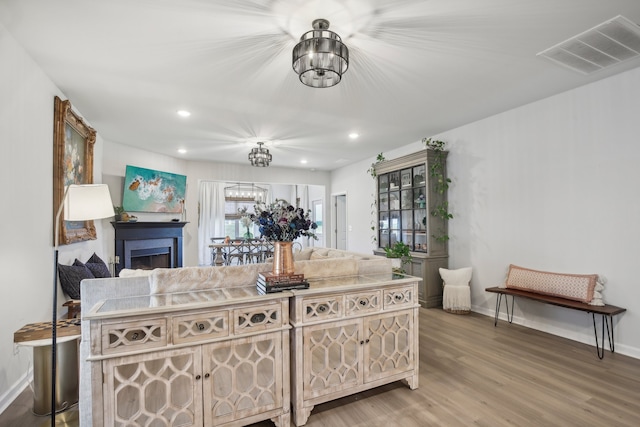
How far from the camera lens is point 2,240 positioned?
2129 millimetres

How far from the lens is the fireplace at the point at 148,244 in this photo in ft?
16.9

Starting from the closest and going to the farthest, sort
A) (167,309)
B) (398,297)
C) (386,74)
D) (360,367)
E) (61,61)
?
1. (167,309)
2. (360,367)
3. (398,297)
4. (61,61)
5. (386,74)

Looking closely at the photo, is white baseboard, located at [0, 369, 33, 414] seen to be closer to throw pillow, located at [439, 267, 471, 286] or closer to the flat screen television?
the flat screen television

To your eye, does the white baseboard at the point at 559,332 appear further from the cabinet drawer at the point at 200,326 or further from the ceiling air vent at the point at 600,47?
the cabinet drawer at the point at 200,326

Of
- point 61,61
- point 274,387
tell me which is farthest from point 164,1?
point 274,387

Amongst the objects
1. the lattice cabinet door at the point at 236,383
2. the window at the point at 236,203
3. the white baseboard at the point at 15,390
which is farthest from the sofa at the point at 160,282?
the window at the point at 236,203

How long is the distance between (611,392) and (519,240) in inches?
74.0

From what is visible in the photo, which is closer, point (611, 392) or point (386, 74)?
point (611, 392)

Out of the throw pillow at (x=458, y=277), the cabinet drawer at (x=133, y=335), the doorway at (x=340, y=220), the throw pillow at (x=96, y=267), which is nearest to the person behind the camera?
the cabinet drawer at (x=133, y=335)

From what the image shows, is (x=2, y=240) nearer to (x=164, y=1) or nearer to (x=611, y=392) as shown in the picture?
(x=164, y=1)

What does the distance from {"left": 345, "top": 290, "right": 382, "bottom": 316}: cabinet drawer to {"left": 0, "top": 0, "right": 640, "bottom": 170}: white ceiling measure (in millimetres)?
1950

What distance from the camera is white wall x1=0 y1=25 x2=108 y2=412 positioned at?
2.17 m

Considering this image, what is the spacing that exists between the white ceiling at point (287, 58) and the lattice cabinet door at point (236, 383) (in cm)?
216

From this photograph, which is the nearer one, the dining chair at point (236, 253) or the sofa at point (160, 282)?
the sofa at point (160, 282)
